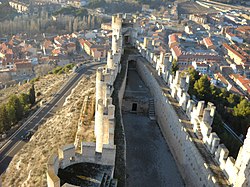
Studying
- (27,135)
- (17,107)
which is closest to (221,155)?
(27,135)

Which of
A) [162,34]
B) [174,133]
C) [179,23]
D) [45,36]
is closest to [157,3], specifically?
[179,23]

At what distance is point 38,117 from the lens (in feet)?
104

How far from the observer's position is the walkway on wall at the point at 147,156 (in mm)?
17250

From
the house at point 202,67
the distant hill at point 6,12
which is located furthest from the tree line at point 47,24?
the house at point 202,67

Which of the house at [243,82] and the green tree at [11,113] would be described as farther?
the house at [243,82]

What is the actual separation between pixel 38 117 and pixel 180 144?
58.3 ft

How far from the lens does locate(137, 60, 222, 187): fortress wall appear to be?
50.6 ft

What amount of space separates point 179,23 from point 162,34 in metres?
23.8

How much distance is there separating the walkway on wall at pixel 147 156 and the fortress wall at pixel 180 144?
0.48 m

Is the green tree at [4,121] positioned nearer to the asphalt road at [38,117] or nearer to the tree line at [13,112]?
the tree line at [13,112]


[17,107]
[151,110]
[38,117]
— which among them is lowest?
[38,117]

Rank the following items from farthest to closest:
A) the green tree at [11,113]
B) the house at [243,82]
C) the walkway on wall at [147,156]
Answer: the house at [243,82]
the green tree at [11,113]
the walkway on wall at [147,156]

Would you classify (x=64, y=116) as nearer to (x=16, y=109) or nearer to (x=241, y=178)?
(x=16, y=109)

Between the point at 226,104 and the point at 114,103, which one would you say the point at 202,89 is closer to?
the point at 226,104
